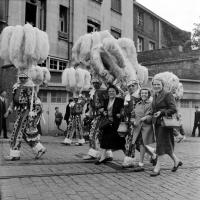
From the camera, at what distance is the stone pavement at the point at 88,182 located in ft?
14.8

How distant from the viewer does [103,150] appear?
7.20 metres

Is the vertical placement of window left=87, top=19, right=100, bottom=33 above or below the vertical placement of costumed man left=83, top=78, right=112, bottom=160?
above

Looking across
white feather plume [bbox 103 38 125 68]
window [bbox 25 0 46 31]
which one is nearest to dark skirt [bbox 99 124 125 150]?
white feather plume [bbox 103 38 125 68]

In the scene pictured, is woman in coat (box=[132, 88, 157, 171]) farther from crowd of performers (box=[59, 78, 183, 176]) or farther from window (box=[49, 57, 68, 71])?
window (box=[49, 57, 68, 71])

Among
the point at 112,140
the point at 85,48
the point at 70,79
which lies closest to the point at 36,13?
the point at 70,79

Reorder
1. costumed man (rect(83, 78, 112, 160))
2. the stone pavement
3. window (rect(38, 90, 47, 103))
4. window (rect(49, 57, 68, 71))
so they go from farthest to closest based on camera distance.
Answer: window (rect(49, 57, 68, 71)) < window (rect(38, 90, 47, 103)) < costumed man (rect(83, 78, 112, 160)) < the stone pavement

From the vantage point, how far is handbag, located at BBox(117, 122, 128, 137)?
21.8ft

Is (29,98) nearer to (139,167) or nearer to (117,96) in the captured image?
(117,96)

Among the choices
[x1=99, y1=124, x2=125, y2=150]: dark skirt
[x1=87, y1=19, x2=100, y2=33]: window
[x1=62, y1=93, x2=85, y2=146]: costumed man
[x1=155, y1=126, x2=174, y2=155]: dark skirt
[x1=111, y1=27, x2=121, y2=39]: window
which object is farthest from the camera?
[x1=111, y1=27, x2=121, y2=39]: window

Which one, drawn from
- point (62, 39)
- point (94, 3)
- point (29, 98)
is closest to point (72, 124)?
point (29, 98)

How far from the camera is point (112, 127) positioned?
7059 mm

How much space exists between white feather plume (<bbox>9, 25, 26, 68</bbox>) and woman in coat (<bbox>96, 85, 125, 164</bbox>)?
7.47 feet

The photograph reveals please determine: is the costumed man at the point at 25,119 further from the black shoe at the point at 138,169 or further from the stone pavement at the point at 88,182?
the black shoe at the point at 138,169

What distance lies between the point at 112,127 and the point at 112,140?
10.9 inches
